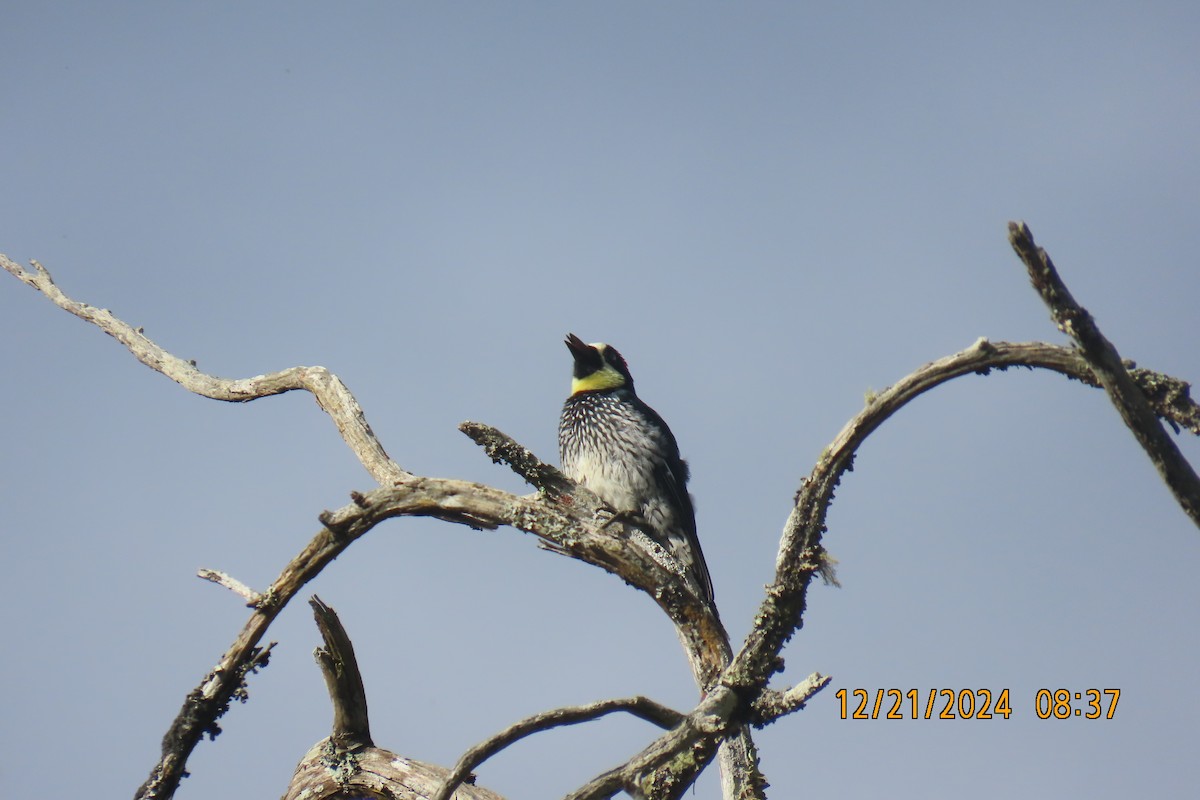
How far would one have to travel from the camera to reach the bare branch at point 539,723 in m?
3.51

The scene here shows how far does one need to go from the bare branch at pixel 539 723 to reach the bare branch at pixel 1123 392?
72.5 inches

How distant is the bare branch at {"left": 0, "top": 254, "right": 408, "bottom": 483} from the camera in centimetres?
453

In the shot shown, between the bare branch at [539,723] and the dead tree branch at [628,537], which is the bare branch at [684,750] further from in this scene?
the bare branch at [539,723]

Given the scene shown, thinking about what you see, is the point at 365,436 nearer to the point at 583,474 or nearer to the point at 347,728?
the point at 347,728

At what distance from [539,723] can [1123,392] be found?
7.15 ft

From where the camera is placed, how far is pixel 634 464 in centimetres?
621

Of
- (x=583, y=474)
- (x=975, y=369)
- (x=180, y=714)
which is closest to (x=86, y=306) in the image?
(x=180, y=714)

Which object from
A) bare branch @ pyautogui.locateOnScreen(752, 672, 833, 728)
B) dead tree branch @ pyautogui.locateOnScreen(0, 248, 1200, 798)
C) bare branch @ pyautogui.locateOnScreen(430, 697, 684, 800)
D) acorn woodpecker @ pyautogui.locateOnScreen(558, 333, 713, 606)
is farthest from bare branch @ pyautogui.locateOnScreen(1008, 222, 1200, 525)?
acorn woodpecker @ pyautogui.locateOnScreen(558, 333, 713, 606)

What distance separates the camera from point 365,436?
456 centimetres

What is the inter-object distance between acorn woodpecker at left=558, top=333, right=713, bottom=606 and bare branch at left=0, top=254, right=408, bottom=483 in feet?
5.52

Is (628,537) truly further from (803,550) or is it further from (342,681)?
(342,681)

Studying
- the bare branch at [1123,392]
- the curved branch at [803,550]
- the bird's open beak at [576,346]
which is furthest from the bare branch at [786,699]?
the bird's open beak at [576,346]

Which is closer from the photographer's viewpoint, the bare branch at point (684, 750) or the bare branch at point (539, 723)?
the bare branch at point (539, 723)

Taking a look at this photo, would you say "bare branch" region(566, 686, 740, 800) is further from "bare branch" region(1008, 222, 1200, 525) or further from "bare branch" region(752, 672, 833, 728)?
"bare branch" region(1008, 222, 1200, 525)
